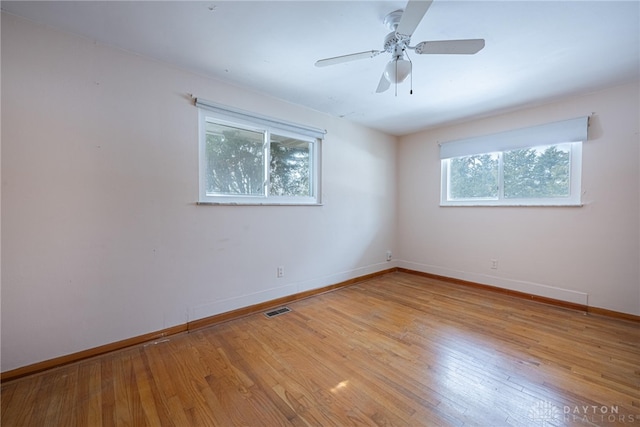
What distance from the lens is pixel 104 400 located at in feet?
4.79

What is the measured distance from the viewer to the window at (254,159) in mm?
2471

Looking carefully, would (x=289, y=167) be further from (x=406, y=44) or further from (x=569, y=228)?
(x=569, y=228)

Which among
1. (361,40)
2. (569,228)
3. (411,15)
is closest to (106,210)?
(361,40)

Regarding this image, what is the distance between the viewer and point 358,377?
1.66 meters

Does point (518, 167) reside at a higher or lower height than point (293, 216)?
higher

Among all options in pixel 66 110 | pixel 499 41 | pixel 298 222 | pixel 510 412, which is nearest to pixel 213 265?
pixel 298 222

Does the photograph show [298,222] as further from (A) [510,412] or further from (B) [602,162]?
(B) [602,162]

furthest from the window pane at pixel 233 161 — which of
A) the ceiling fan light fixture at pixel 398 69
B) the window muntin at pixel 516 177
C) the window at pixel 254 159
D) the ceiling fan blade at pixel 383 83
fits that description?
the window muntin at pixel 516 177

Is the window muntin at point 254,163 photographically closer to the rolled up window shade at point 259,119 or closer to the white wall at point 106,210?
the rolled up window shade at point 259,119

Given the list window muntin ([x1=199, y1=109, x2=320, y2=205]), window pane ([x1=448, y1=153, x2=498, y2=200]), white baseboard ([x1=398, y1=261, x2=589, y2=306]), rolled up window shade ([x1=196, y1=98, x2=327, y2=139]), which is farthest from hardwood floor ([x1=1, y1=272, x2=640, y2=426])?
rolled up window shade ([x1=196, y1=98, x2=327, y2=139])

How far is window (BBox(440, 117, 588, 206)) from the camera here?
112 inches

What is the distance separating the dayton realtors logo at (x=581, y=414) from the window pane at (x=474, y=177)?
8.34 ft

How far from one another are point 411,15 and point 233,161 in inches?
76.3

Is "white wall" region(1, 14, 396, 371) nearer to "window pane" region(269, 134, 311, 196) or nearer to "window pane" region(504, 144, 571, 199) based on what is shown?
"window pane" region(269, 134, 311, 196)
